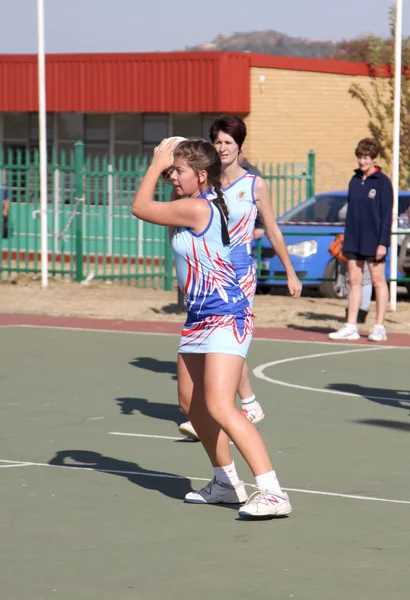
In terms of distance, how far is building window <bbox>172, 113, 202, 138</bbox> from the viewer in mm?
27719

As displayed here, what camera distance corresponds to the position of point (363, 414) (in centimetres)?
989

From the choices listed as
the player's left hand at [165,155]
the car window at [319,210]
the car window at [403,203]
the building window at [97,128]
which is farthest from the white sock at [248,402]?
the building window at [97,128]

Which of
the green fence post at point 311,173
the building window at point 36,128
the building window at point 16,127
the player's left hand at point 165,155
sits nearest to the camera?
the player's left hand at point 165,155

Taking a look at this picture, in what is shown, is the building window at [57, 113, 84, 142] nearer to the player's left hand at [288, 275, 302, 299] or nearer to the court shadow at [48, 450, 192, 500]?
the court shadow at [48, 450, 192, 500]

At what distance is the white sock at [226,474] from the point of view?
22.8ft

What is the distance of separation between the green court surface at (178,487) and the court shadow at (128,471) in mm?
17

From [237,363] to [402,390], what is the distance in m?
4.71

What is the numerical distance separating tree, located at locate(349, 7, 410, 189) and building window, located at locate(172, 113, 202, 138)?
3.24m

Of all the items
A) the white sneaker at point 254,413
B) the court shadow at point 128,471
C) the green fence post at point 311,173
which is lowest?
the court shadow at point 128,471

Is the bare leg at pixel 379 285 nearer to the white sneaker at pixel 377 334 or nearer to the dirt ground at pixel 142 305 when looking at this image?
the white sneaker at pixel 377 334

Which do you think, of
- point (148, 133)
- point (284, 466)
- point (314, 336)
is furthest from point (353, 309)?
point (148, 133)

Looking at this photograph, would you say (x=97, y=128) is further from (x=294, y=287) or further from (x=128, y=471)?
(x=128, y=471)

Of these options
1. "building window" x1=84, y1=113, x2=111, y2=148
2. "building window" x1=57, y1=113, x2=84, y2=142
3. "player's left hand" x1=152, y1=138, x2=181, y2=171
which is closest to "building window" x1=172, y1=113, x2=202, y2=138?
"building window" x1=84, y1=113, x2=111, y2=148

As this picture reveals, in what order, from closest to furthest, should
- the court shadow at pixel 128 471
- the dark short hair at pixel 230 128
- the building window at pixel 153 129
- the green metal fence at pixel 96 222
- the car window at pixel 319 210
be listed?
the court shadow at pixel 128 471 → the dark short hair at pixel 230 128 → the car window at pixel 319 210 → the green metal fence at pixel 96 222 → the building window at pixel 153 129
